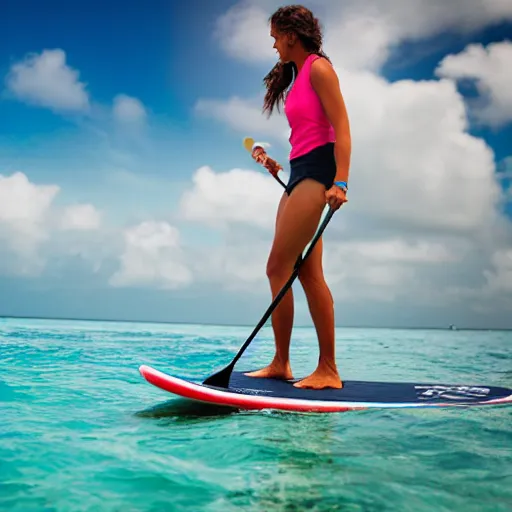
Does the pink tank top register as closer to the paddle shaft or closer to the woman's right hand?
the woman's right hand

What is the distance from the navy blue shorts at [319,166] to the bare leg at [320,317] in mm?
497

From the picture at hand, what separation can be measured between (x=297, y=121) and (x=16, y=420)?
8.22ft

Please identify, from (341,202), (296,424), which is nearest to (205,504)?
(296,424)

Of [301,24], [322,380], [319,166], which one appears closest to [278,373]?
[322,380]

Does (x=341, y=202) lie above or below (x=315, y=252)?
above

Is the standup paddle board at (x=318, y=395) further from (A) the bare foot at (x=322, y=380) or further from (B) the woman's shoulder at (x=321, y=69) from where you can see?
(B) the woman's shoulder at (x=321, y=69)

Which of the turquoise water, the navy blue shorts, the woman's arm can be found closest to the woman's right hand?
the navy blue shorts

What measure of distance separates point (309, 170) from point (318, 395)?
1445mm

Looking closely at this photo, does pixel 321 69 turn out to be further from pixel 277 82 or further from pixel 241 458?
pixel 241 458

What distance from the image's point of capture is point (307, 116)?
3.77m

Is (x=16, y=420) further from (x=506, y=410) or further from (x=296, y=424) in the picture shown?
(x=506, y=410)

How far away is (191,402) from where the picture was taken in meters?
3.51

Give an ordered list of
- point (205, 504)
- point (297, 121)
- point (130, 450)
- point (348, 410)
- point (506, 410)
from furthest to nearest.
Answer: point (297, 121)
point (506, 410)
point (348, 410)
point (130, 450)
point (205, 504)

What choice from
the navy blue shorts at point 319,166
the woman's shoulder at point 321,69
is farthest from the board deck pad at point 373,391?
the woman's shoulder at point 321,69
